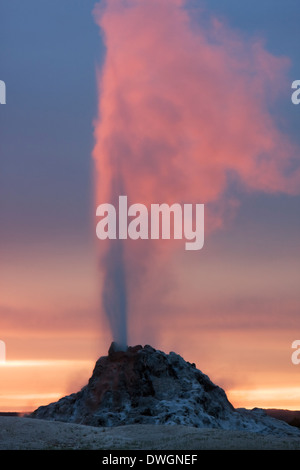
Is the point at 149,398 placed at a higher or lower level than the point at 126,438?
higher

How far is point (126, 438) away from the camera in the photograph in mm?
79000

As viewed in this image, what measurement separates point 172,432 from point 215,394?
5077 cm

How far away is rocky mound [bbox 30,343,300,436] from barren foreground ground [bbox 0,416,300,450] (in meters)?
27.5

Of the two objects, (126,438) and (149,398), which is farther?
(149,398)

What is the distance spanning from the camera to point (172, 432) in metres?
81.6

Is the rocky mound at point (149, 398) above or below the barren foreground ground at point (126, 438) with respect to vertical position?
above

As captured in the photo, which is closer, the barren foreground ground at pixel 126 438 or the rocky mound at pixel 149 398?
the barren foreground ground at pixel 126 438

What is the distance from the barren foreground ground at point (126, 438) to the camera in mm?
72688

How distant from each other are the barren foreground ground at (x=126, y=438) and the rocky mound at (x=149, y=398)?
27527 mm

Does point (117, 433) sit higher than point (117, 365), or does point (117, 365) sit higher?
point (117, 365)

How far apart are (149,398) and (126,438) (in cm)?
4452

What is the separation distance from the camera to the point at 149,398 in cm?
12312
